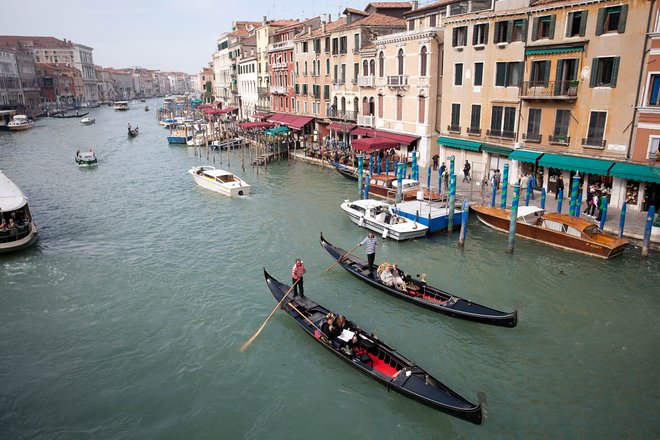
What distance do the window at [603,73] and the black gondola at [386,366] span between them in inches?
689

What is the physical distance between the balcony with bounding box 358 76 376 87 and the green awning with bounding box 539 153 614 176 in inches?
655

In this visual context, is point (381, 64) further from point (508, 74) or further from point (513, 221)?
point (513, 221)

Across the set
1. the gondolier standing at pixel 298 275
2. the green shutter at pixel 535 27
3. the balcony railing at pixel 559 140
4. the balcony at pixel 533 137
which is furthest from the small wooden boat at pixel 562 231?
the gondolier standing at pixel 298 275

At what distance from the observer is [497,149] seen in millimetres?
27375

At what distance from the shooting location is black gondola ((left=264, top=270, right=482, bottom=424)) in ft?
33.8

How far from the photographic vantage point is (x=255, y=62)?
63.0 meters

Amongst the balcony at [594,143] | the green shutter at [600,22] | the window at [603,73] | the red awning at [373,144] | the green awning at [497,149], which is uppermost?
the green shutter at [600,22]

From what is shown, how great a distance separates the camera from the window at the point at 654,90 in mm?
20078

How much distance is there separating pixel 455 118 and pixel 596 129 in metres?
9.29

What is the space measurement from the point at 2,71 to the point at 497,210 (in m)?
109

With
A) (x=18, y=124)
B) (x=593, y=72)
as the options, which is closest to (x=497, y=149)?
(x=593, y=72)

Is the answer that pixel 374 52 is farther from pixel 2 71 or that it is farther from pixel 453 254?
pixel 2 71

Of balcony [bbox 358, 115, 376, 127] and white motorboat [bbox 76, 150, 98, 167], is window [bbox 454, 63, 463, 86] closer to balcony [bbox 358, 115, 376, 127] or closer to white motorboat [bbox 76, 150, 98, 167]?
balcony [bbox 358, 115, 376, 127]

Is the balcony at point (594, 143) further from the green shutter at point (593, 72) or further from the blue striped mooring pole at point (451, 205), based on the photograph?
the blue striped mooring pole at point (451, 205)
